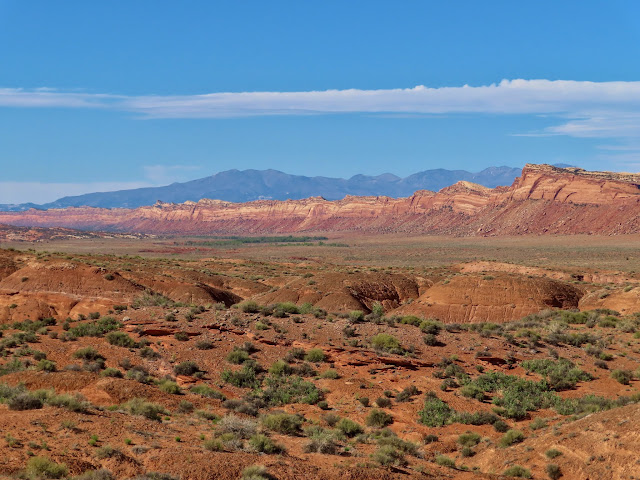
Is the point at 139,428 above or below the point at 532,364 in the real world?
above

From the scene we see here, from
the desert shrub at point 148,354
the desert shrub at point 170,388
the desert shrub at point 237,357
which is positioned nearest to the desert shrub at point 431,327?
the desert shrub at point 237,357

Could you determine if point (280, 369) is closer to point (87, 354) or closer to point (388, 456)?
point (87, 354)

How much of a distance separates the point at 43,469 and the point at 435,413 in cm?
1314

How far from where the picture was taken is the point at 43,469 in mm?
11945

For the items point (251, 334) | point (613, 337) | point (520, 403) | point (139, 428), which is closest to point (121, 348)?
point (251, 334)

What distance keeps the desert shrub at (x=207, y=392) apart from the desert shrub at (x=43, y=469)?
982 centimetres

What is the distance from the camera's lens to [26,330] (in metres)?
29.2

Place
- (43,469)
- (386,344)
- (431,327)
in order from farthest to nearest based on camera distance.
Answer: (431,327) < (386,344) < (43,469)

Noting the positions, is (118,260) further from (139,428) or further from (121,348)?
(139,428)

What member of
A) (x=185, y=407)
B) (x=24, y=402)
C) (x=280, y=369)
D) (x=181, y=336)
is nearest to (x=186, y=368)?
(x=181, y=336)

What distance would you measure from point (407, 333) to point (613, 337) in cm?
1061

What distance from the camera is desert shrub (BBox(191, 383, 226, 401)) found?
72.1 ft

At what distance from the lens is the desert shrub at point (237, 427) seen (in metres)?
16.1

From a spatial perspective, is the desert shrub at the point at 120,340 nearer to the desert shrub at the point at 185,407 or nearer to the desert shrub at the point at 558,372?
the desert shrub at the point at 185,407
